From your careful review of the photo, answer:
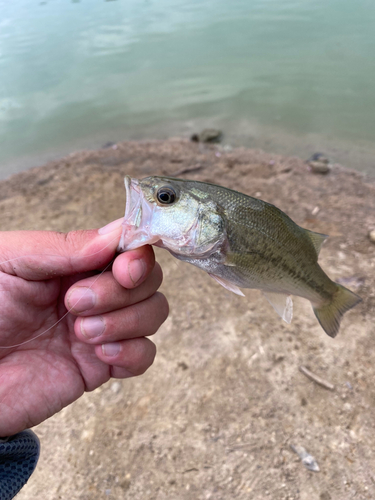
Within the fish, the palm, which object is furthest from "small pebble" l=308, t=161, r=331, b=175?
the palm

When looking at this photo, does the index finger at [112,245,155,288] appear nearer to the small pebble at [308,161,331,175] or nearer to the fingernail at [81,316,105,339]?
the fingernail at [81,316,105,339]

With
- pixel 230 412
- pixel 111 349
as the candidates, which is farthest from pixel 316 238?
pixel 230 412

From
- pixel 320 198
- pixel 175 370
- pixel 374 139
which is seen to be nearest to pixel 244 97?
pixel 374 139

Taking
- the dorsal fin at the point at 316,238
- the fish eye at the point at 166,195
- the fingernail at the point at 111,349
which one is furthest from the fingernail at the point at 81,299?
the dorsal fin at the point at 316,238

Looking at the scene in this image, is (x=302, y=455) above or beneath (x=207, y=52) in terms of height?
beneath

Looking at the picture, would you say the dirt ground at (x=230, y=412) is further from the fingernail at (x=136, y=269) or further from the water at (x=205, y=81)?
the water at (x=205, y=81)

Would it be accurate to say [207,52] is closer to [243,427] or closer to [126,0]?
[243,427]
